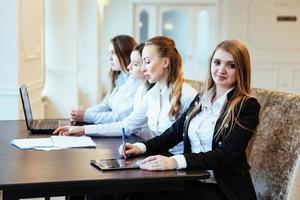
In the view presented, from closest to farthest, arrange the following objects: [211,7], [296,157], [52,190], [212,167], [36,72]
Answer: [52,190] < [212,167] < [296,157] < [36,72] < [211,7]

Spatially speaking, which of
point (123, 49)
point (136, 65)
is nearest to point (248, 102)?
point (136, 65)

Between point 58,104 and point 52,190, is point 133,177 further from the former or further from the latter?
point 58,104

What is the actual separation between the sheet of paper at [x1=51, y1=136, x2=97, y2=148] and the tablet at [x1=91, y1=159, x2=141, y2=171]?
358 millimetres

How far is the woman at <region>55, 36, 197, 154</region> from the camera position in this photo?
2.56 m

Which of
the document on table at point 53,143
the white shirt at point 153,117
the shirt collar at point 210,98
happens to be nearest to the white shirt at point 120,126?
the white shirt at point 153,117

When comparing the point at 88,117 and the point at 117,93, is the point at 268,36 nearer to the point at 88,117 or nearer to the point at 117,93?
the point at 117,93

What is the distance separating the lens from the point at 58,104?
6098mm

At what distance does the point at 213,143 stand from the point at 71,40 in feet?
14.0

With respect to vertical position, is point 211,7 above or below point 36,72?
above

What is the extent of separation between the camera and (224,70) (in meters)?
2.16

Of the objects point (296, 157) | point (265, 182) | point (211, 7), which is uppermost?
point (211, 7)

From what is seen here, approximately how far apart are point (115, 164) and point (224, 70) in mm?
592

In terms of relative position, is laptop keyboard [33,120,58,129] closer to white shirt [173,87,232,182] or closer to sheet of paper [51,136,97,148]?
sheet of paper [51,136,97,148]

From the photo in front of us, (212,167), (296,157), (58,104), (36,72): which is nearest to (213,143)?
(212,167)
